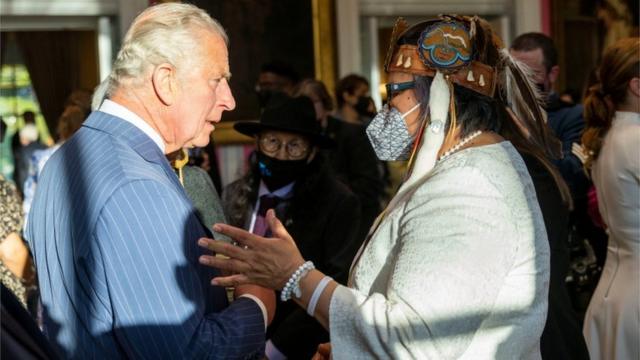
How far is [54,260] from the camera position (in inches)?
99.5

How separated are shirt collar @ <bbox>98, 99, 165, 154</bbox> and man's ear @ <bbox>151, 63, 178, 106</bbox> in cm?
8

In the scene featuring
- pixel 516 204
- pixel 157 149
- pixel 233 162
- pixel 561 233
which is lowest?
pixel 233 162

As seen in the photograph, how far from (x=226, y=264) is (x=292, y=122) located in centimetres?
233

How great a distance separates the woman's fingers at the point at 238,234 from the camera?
2.57 m

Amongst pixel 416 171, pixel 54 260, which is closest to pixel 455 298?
pixel 416 171

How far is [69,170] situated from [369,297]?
32.8 inches

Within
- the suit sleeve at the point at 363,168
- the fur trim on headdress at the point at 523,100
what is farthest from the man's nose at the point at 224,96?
the suit sleeve at the point at 363,168

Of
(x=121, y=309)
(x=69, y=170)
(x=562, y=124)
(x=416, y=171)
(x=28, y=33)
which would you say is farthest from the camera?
(x=28, y=33)

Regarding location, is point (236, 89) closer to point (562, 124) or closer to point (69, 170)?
point (562, 124)

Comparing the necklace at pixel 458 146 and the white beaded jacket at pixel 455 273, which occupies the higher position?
the necklace at pixel 458 146

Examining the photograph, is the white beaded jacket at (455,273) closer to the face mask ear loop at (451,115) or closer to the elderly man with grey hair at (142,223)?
the face mask ear loop at (451,115)

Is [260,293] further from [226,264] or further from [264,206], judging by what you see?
[264,206]

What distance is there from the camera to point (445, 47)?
2887 millimetres

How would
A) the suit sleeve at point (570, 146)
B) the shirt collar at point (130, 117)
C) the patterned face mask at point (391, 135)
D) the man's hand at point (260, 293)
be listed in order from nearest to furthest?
the shirt collar at point (130, 117)
the man's hand at point (260, 293)
the patterned face mask at point (391, 135)
the suit sleeve at point (570, 146)
